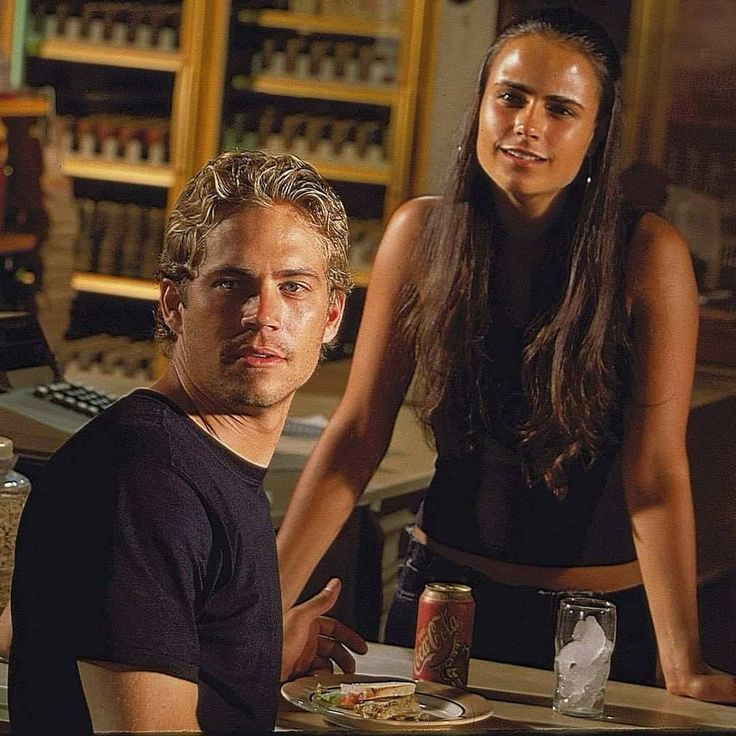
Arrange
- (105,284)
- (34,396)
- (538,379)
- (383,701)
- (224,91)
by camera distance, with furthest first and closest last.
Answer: (224,91) < (105,284) < (34,396) < (538,379) < (383,701)

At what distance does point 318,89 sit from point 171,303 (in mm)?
1179

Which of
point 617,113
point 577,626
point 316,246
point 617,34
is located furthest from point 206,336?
point 617,34

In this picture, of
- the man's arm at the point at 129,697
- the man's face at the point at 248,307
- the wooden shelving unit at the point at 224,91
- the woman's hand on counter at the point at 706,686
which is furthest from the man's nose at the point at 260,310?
the woman's hand on counter at the point at 706,686

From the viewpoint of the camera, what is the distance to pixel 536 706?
5.70ft

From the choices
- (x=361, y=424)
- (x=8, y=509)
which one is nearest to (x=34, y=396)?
(x=8, y=509)

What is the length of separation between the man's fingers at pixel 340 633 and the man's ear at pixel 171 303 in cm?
50

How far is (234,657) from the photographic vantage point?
145 centimetres

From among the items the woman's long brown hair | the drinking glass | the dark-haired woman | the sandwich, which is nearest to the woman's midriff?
the dark-haired woman

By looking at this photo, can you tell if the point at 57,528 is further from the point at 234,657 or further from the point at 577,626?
the point at 577,626

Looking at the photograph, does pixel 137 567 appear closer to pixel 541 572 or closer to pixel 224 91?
pixel 541 572

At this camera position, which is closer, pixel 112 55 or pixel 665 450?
pixel 665 450

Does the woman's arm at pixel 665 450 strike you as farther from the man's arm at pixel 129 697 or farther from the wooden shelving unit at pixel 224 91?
the man's arm at pixel 129 697

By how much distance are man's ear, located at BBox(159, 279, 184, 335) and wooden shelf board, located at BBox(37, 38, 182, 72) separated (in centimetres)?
90

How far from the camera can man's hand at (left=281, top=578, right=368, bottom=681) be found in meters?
1.77
